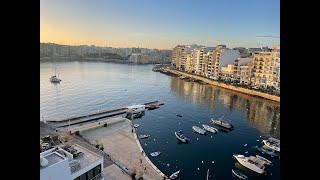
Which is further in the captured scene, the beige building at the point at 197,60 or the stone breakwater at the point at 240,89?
the beige building at the point at 197,60

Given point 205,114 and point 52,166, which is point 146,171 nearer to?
point 52,166

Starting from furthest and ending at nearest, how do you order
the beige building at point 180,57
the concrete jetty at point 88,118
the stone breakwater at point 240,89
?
the beige building at point 180,57, the stone breakwater at point 240,89, the concrete jetty at point 88,118

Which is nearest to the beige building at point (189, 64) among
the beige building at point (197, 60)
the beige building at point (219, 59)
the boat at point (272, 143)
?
the beige building at point (197, 60)

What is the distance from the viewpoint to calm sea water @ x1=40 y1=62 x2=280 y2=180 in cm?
905

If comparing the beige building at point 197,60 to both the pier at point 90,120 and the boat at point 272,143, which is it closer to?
the pier at point 90,120

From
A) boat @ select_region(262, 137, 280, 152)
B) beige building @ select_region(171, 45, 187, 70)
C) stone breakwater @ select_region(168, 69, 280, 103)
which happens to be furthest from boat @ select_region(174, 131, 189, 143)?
beige building @ select_region(171, 45, 187, 70)

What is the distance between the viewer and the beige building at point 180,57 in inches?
1357

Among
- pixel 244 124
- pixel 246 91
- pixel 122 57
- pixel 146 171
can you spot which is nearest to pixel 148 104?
pixel 244 124

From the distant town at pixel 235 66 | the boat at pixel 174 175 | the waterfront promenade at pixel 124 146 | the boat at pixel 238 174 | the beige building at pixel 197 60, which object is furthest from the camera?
the beige building at pixel 197 60

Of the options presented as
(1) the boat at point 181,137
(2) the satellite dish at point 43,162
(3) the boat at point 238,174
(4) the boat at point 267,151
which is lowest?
(3) the boat at point 238,174

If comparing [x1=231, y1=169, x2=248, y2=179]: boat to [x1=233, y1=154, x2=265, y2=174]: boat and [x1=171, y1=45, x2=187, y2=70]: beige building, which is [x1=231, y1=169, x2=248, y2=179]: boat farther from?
[x1=171, y1=45, x2=187, y2=70]: beige building

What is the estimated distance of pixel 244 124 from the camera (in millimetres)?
13312

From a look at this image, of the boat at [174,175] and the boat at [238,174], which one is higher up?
the boat at [174,175]

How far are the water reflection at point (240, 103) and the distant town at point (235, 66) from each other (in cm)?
123
